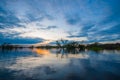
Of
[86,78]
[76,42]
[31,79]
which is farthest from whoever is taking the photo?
[76,42]

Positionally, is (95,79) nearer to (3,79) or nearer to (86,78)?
(86,78)

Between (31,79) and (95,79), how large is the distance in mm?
6088

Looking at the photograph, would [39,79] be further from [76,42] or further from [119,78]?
[76,42]

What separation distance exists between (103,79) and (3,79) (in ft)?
31.4

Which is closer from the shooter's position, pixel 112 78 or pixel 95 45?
pixel 112 78

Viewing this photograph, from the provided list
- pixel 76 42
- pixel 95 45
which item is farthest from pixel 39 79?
pixel 95 45

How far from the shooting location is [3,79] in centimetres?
1321

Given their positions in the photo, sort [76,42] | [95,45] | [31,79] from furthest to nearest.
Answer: [95,45] → [76,42] → [31,79]

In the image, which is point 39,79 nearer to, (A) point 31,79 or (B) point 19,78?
(A) point 31,79

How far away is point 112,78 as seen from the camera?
543 inches

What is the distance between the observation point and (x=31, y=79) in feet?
42.5

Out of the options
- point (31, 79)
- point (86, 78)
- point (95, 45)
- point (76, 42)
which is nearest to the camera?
point (31, 79)

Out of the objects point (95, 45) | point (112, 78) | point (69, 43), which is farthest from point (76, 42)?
point (112, 78)

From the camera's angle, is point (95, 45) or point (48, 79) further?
point (95, 45)
